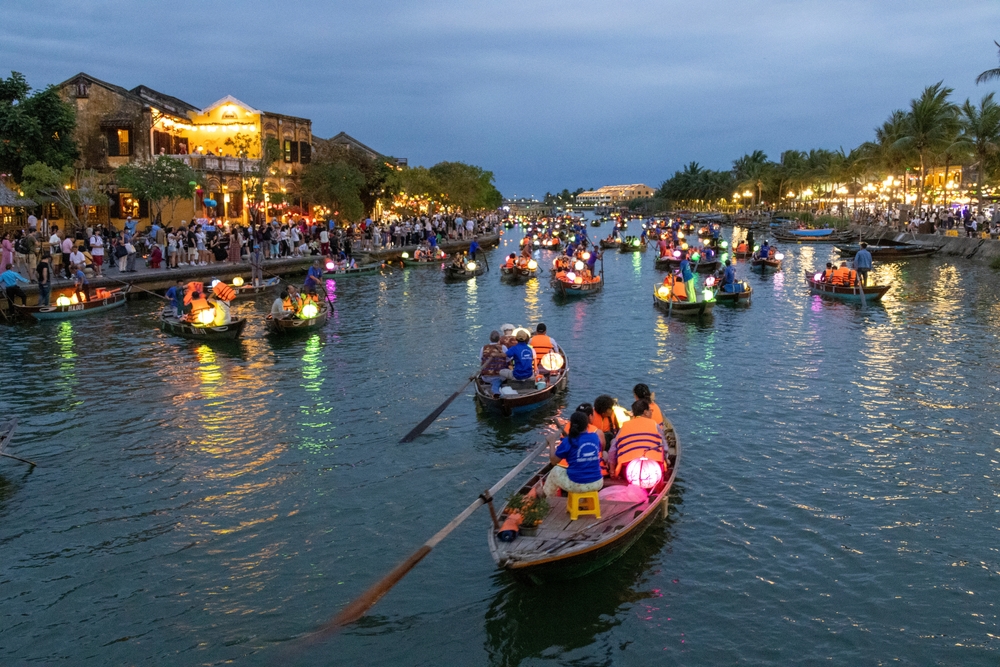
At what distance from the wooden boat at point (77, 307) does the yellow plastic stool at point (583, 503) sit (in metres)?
25.4

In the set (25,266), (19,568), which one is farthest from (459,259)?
(19,568)

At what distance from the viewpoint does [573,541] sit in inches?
378

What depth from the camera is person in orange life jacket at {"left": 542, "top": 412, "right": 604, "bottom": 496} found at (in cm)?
1017

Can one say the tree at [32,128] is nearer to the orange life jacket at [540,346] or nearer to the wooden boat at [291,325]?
the wooden boat at [291,325]

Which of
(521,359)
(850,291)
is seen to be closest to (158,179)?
(521,359)

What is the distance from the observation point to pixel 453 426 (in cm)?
1678

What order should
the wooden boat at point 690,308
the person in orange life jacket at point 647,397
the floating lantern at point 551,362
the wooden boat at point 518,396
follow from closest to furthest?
the person in orange life jacket at point 647,397 → the wooden boat at point 518,396 → the floating lantern at point 551,362 → the wooden boat at point 690,308

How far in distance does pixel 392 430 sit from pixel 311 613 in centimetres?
710

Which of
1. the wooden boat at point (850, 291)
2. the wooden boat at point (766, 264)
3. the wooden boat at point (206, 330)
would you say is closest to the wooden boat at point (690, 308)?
the wooden boat at point (850, 291)

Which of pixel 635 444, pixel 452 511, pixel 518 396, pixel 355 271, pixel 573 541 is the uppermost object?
pixel 355 271

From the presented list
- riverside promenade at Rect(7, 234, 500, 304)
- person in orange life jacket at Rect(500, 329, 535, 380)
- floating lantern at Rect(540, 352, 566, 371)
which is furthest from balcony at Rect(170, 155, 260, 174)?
person in orange life jacket at Rect(500, 329, 535, 380)

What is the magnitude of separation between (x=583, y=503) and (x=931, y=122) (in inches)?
2598

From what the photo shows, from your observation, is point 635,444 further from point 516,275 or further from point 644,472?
point 516,275

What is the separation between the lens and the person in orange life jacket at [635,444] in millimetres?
11211
